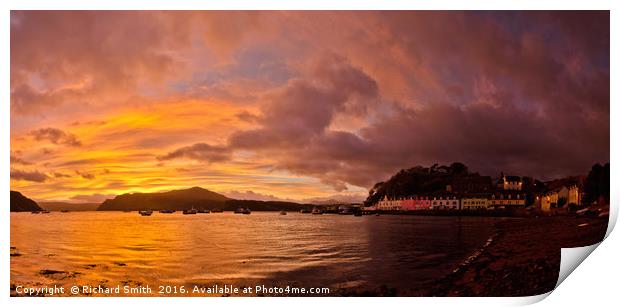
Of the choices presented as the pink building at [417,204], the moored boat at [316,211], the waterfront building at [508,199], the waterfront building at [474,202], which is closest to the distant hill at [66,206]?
the moored boat at [316,211]

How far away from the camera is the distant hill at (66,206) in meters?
4.74

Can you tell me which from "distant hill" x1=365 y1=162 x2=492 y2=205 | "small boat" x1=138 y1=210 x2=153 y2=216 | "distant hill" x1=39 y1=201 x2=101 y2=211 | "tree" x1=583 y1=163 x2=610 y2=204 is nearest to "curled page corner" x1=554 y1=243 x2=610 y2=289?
"tree" x1=583 y1=163 x2=610 y2=204

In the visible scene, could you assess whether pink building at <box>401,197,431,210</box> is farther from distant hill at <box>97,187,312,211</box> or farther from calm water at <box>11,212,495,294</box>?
distant hill at <box>97,187,312,211</box>

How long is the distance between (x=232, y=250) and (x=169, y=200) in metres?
0.81

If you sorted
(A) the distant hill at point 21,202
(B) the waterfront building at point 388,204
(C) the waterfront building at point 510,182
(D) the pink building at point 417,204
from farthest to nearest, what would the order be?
(D) the pink building at point 417,204, (B) the waterfront building at point 388,204, (C) the waterfront building at point 510,182, (A) the distant hill at point 21,202

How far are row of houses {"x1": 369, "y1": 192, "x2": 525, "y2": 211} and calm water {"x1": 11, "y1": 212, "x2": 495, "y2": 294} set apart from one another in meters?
0.13

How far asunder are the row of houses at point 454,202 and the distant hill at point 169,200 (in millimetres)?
1608

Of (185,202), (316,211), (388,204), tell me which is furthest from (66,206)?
(388,204)

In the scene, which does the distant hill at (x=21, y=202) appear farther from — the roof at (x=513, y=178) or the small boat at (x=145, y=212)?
the roof at (x=513, y=178)

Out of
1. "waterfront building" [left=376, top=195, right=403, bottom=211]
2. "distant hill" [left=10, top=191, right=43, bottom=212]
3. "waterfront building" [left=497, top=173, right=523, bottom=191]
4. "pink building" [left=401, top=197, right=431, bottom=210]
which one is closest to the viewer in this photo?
"distant hill" [left=10, top=191, right=43, bottom=212]

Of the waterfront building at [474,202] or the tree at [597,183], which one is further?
the waterfront building at [474,202]

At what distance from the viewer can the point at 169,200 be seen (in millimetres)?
4809

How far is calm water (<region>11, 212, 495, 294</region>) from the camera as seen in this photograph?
4652 millimetres

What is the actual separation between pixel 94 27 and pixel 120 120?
0.90m
